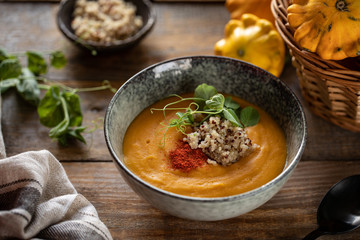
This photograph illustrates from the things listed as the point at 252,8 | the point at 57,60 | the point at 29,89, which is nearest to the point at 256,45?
the point at 252,8

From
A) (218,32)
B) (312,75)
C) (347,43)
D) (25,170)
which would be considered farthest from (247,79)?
(25,170)

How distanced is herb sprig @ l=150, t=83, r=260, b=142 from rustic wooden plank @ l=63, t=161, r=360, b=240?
30 cm

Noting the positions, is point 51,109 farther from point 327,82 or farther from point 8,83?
point 327,82

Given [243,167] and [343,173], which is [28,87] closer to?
[243,167]

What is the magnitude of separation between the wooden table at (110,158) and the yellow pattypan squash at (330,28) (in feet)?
1.53

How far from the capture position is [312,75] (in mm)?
1675

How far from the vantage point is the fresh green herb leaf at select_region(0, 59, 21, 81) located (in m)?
2.00

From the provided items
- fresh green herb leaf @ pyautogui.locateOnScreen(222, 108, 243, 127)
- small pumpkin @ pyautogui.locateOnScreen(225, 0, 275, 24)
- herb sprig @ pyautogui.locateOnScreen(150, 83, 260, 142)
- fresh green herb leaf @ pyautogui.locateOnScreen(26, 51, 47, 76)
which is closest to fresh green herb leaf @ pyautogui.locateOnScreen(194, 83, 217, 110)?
herb sprig @ pyautogui.locateOnScreen(150, 83, 260, 142)

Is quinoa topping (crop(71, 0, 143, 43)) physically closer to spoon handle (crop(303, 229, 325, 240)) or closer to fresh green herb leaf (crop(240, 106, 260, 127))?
fresh green herb leaf (crop(240, 106, 260, 127))

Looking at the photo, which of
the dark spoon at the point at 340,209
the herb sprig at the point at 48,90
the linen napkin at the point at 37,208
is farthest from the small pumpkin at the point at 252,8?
the linen napkin at the point at 37,208

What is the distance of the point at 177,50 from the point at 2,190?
1202 mm

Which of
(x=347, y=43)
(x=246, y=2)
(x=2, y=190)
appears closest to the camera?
(x=2, y=190)

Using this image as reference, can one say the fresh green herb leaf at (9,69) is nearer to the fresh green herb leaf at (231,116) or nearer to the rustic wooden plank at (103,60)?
the rustic wooden plank at (103,60)

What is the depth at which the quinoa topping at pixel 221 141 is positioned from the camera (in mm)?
1479
